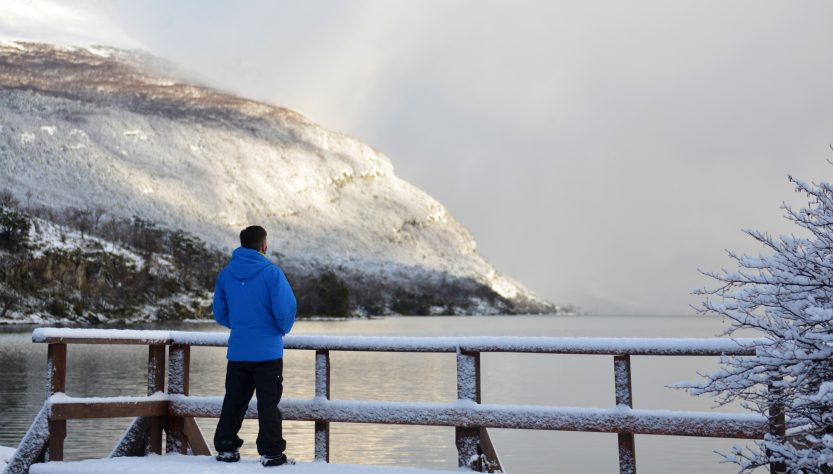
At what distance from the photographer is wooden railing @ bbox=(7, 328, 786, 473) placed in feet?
28.6

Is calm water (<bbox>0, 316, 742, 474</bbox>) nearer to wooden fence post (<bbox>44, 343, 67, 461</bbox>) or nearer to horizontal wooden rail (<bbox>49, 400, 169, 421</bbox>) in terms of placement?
horizontal wooden rail (<bbox>49, 400, 169, 421</bbox>)

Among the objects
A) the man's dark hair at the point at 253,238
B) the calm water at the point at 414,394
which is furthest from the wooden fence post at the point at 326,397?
the calm water at the point at 414,394

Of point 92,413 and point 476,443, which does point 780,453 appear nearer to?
point 476,443

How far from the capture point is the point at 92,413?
32.1ft

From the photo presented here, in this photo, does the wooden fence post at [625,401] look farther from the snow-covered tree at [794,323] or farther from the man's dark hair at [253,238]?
the man's dark hair at [253,238]

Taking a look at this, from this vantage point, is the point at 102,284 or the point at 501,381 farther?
the point at 102,284

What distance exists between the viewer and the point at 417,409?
30.9ft

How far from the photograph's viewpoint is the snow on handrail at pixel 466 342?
8.67 metres

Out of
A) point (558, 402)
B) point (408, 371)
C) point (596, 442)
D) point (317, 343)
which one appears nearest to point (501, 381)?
point (408, 371)

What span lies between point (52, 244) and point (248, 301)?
4552 inches

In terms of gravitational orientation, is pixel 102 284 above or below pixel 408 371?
above

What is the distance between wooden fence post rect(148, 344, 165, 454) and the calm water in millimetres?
8321

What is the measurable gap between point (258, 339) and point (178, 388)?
1674 mm

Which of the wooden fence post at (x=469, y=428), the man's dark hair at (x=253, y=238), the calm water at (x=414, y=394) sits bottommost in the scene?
the calm water at (x=414, y=394)
